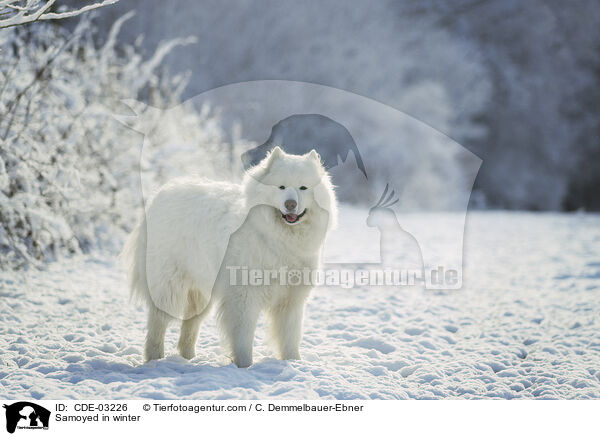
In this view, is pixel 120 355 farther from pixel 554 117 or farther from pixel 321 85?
pixel 554 117

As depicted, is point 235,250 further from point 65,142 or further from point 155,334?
point 65,142

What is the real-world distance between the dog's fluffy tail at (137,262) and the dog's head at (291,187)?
3.20ft

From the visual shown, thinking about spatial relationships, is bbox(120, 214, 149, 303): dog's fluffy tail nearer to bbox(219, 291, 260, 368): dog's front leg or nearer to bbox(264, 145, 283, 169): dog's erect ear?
bbox(219, 291, 260, 368): dog's front leg

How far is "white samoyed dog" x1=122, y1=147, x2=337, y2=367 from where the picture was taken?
3303 mm

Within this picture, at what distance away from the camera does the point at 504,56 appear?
840 inches

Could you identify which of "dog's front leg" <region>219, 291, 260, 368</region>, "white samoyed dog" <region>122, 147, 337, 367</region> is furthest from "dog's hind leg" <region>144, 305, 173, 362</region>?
"dog's front leg" <region>219, 291, 260, 368</region>

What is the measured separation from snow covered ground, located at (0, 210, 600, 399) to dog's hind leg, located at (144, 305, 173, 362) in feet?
0.35

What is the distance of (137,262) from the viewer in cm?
383

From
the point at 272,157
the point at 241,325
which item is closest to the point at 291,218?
the point at 272,157

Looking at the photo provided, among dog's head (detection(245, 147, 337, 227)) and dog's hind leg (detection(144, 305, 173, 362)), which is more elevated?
dog's head (detection(245, 147, 337, 227))

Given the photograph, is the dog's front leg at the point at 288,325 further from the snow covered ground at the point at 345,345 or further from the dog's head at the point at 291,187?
the dog's head at the point at 291,187

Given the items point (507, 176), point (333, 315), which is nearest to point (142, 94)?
point (333, 315)
